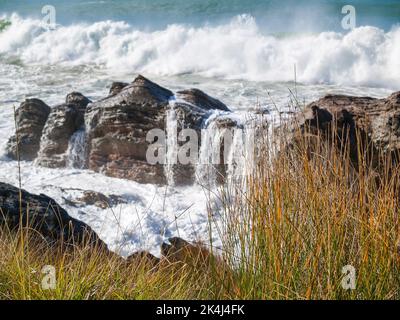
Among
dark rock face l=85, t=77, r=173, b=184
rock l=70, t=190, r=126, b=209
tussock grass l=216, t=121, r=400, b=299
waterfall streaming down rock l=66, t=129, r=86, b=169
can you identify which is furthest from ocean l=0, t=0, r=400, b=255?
tussock grass l=216, t=121, r=400, b=299

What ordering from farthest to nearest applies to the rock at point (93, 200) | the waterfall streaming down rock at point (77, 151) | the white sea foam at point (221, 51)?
1. the white sea foam at point (221, 51)
2. the waterfall streaming down rock at point (77, 151)
3. the rock at point (93, 200)

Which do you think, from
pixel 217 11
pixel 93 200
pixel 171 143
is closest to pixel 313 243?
pixel 93 200

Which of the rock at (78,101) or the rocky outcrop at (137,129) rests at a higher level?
the rock at (78,101)

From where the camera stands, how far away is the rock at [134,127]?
31.3 ft

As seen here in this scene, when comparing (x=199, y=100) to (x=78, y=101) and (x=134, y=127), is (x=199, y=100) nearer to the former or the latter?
(x=134, y=127)

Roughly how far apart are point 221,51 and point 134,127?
1562 centimetres

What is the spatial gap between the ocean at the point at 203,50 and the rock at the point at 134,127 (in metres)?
1.06

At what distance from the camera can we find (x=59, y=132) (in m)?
10.5

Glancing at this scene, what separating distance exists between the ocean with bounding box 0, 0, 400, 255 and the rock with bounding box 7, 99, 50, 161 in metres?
0.33

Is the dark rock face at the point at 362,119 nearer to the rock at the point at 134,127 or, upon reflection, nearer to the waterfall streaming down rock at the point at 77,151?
the rock at the point at 134,127

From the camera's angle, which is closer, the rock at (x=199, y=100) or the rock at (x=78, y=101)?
the rock at (x=199, y=100)

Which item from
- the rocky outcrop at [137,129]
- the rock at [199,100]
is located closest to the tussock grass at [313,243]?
the rocky outcrop at [137,129]

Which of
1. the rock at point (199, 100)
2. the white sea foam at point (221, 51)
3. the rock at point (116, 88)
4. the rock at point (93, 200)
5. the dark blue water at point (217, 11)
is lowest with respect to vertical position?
the rock at point (93, 200)

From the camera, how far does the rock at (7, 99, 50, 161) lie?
1098 centimetres
